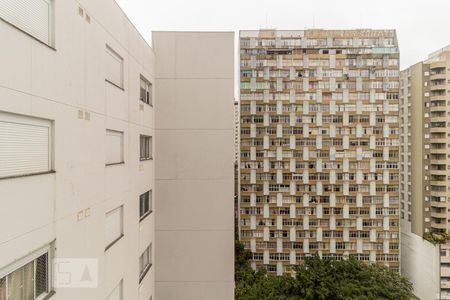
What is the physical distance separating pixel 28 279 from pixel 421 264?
3519 centimetres

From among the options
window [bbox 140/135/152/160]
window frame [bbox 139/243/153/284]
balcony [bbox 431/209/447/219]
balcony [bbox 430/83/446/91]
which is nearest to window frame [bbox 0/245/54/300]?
window frame [bbox 139/243/153/284]

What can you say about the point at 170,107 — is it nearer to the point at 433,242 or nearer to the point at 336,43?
the point at 336,43

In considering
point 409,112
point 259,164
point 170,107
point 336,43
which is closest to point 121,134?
point 170,107

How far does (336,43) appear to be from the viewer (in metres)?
29.2

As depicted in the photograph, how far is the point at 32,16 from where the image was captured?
9.77 ft

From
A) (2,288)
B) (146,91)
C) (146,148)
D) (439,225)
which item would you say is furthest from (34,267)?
(439,225)

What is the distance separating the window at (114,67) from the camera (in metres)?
4.90

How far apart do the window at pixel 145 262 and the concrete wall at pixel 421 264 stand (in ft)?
100

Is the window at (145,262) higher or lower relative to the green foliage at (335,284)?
higher

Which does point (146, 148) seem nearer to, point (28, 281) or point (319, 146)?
point (28, 281)

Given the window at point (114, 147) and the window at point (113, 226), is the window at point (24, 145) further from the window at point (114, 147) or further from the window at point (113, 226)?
the window at point (113, 226)

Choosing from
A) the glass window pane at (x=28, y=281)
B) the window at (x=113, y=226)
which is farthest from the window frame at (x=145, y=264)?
the glass window pane at (x=28, y=281)

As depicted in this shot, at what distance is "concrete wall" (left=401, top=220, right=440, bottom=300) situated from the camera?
1034 inches

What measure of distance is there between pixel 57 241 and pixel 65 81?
2010mm
